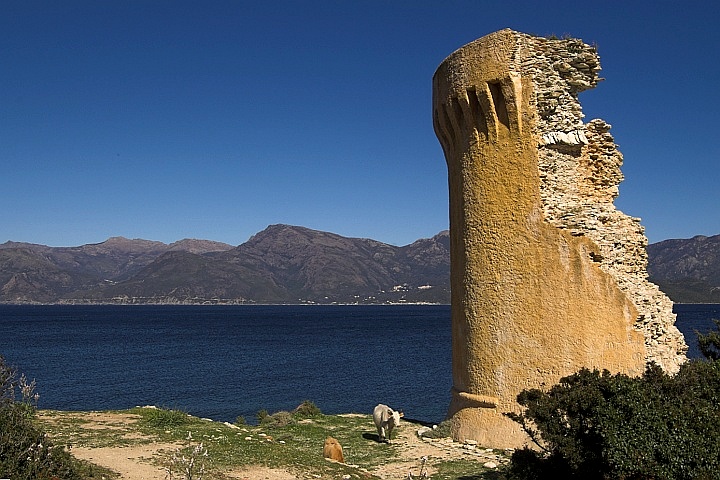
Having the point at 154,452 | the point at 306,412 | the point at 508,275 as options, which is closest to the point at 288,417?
the point at 306,412

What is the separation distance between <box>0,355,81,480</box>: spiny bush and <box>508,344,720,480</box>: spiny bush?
21.2 feet

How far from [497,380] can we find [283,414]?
7.83 meters

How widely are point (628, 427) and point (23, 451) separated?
25.5ft

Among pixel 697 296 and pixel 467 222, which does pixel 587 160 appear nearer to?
pixel 467 222

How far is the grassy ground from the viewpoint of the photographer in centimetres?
1131

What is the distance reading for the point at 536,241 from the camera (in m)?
13.5

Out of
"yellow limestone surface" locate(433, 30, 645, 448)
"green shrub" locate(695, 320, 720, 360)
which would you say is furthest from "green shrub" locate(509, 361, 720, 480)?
"green shrub" locate(695, 320, 720, 360)

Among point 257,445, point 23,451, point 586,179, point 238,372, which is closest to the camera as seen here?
point 23,451

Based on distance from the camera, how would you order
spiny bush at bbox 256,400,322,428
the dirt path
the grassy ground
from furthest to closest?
spiny bush at bbox 256,400,322,428 < the grassy ground < the dirt path

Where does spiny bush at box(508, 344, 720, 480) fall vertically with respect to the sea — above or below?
above

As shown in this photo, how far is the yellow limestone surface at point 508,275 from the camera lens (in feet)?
42.7

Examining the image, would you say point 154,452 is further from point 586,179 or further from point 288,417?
point 586,179

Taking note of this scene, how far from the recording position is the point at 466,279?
14664 mm

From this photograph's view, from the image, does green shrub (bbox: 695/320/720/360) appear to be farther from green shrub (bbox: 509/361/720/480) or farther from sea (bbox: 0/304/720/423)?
green shrub (bbox: 509/361/720/480)
